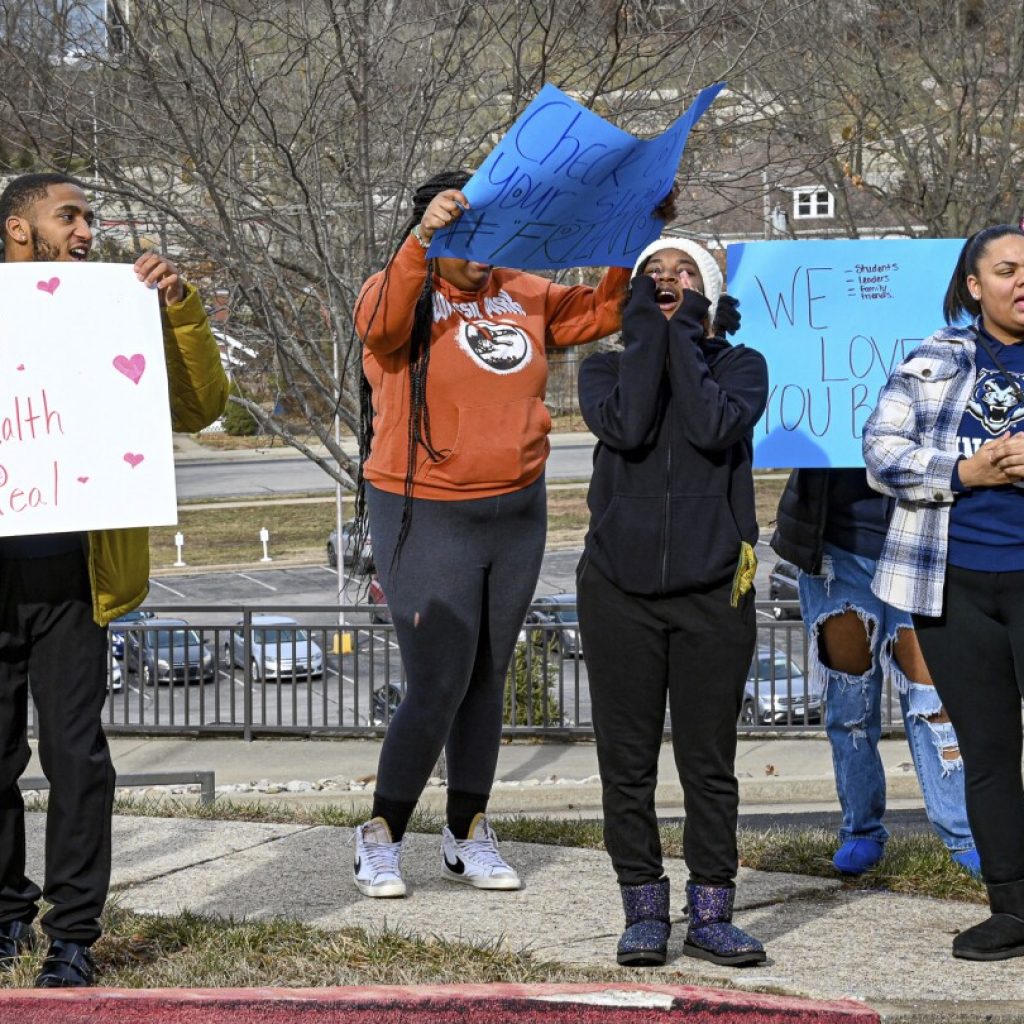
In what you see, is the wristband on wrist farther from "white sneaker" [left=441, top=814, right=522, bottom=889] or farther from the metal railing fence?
the metal railing fence

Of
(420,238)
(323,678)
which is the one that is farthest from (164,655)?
(420,238)

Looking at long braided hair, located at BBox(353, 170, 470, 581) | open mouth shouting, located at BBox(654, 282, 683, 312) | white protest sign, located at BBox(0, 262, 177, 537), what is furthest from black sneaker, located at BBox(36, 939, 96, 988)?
open mouth shouting, located at BBox(654, 282, 683, 312)

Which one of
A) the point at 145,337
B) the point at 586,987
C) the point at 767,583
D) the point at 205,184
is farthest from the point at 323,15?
the point at 767,583

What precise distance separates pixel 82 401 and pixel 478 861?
1931mm

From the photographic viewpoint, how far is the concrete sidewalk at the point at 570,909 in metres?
3.99

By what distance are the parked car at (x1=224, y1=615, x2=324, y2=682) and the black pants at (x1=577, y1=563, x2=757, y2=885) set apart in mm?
9577

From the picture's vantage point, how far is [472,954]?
416cm

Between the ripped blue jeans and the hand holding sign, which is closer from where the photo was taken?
the hand holding sign

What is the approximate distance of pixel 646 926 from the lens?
13.6 feet

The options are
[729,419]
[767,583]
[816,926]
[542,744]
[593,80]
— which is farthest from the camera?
[767,583]

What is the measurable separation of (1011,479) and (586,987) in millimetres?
1607

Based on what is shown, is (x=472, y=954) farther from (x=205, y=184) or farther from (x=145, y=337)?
(x=205, y=184)

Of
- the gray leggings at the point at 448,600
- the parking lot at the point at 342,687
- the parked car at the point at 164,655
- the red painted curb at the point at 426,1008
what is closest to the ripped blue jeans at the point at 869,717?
the gray leggings at the point at 448,600

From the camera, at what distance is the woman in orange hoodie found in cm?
473
